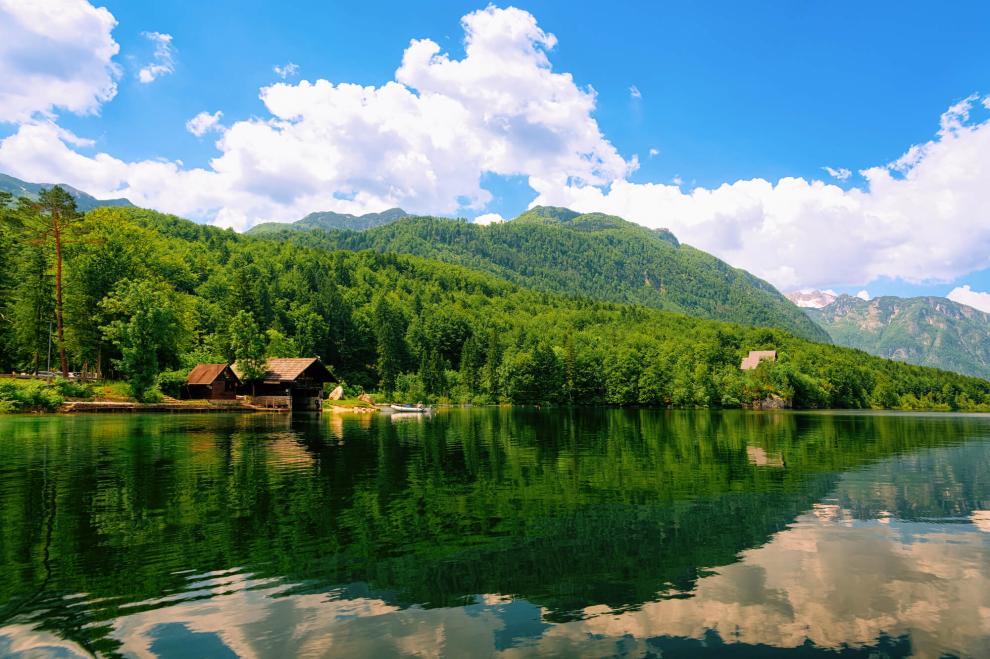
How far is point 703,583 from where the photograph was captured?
13.1 meters

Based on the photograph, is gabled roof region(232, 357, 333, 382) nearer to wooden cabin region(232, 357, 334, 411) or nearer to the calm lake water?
wooden cabin region(232, 357, 334, 411)

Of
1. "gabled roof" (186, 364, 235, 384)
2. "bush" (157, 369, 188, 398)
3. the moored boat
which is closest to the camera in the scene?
"bush" (157, 369, 188, 398)

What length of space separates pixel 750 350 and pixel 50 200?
668 feet

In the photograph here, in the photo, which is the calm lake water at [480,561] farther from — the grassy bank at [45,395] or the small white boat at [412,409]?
the small white boat at [412,409]

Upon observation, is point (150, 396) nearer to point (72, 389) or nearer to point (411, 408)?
point (72, 389)

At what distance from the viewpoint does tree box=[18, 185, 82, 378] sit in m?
77.4

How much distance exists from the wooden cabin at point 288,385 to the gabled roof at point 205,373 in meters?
3.81

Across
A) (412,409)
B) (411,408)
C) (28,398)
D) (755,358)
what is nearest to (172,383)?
(28,398)

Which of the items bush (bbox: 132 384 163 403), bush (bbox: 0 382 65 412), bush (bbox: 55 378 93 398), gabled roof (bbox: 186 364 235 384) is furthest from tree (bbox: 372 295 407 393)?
bush (bbox: 0 382 65 412)

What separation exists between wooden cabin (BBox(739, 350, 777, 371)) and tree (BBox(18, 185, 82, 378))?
176 m

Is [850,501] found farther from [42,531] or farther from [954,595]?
[42,531]

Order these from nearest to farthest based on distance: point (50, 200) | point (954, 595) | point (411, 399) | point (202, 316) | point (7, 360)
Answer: point (954, 595) < point (50, 200) < point (7, 360) < point (202, 316) < point (411, 399)

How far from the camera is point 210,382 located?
88.6 meters

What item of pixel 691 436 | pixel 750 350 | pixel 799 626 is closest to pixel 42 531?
pixel 799 626
